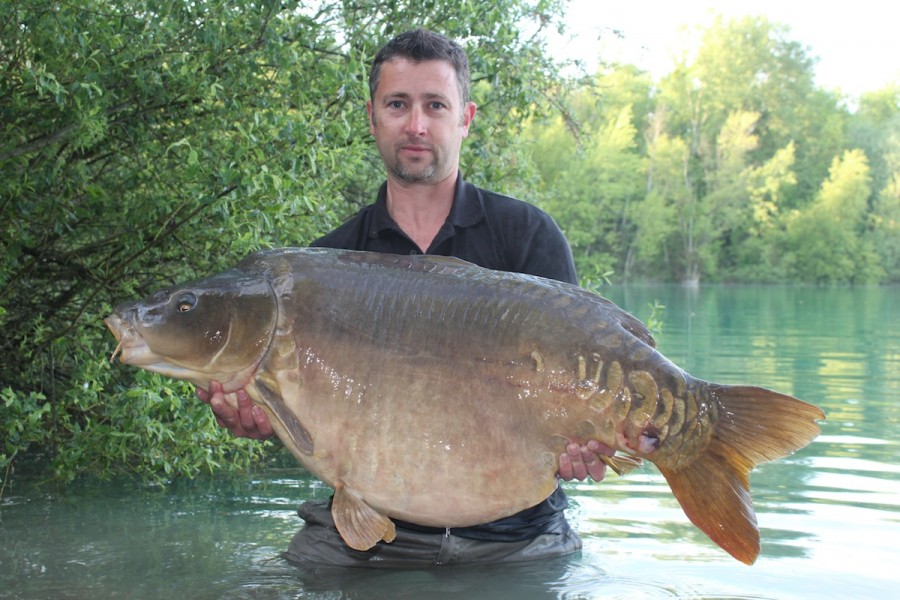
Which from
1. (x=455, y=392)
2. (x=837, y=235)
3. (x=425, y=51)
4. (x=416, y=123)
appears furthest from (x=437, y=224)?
(x=837, y=235)

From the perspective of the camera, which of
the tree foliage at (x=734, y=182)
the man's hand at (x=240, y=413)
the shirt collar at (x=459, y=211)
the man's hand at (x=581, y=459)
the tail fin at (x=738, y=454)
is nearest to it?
the tail fin at (x=738, y=454)

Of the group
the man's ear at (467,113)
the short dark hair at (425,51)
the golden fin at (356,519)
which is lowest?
the golden fin at (356,519)

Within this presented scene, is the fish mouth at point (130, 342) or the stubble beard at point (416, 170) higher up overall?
the stubble beard at point (416, 170)

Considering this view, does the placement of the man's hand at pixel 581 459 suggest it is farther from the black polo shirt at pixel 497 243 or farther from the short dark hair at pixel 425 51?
the short dark hair at pixel 425 51

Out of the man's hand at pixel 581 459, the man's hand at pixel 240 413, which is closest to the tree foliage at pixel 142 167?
the man's hand at pixel 240 413

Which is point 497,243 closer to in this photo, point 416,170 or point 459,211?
point 459,211

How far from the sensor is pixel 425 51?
11.7ft

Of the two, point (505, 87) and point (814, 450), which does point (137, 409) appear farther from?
point (814, 450)

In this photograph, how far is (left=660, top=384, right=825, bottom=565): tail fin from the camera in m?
2.69

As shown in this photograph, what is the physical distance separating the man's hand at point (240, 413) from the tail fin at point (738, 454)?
4.05ft

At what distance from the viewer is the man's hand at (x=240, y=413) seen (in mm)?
2953

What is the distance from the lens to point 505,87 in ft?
21.7

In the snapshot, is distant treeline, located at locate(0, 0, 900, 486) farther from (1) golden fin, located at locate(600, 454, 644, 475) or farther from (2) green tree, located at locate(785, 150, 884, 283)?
(2) green tree, located at locate(785, 150, 884, 283)

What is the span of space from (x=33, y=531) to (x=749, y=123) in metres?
50.4
